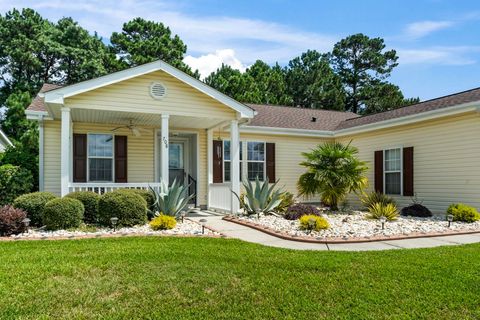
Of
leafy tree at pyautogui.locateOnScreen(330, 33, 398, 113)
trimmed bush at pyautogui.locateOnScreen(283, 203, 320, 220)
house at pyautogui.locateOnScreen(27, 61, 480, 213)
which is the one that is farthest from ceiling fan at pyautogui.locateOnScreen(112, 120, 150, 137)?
leafy tree at pyautogui.locateOnScreen(330, 33, 398, 113)

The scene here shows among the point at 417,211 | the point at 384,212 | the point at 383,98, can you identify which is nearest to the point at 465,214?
the point at 417,211

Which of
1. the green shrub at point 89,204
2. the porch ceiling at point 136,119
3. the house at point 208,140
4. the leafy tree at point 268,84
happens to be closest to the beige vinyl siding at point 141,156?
the house at point 208,140

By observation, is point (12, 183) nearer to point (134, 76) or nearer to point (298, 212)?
point (134, 76)

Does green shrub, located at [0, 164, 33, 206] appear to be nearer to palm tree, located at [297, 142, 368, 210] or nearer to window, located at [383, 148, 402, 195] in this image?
palm tree, located at [297, 142, 368, 210]

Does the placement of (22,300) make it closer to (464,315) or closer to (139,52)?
(464,315)

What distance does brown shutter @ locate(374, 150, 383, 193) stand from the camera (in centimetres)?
1280

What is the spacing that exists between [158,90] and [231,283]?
6849 millimetres

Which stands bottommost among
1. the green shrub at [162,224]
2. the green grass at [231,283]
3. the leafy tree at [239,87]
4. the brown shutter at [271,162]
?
the green grass at [231,283]

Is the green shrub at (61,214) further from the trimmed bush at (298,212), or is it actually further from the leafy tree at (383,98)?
the leafy tree at (383,98)

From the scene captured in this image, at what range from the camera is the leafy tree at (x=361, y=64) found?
125 ft

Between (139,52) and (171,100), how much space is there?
2066 cm

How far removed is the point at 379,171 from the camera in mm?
12891

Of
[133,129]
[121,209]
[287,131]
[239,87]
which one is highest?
[239,87]

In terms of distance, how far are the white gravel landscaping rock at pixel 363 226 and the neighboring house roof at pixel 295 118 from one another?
5.16 m
